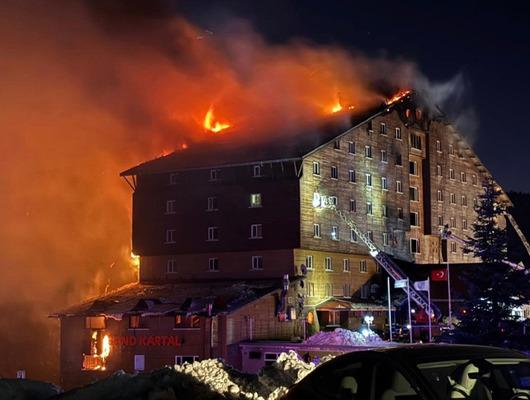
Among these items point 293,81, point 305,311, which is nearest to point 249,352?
point 305,311

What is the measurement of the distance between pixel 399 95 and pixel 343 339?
88.9 ft

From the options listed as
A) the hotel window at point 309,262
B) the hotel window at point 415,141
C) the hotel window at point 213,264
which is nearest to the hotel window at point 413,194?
the hotel window at point 415,141

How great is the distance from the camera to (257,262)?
55.2m

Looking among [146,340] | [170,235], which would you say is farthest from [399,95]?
[146,340]

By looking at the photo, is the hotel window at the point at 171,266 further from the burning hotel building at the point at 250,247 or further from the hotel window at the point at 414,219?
the hotel window at the point at 414,219

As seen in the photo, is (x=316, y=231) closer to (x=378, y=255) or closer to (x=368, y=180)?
(x=378, y=255)

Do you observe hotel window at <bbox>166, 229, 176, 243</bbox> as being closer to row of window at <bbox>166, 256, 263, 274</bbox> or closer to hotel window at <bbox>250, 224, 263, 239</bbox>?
row of window at <bbox>166, 256, 263, 274</bbox>

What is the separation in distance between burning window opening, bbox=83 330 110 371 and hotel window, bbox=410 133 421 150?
1209 inches

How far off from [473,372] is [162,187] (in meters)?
54.3

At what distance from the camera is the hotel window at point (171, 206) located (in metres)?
59.6

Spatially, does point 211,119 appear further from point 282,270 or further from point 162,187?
point 282,270

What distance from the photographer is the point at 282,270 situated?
54.1 m

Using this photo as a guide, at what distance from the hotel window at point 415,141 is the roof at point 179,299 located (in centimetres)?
2084

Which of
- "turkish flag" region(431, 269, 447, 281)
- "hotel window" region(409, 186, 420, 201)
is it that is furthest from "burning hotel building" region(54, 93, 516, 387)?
"turkish flag" region(431, 269, 447, 281)
